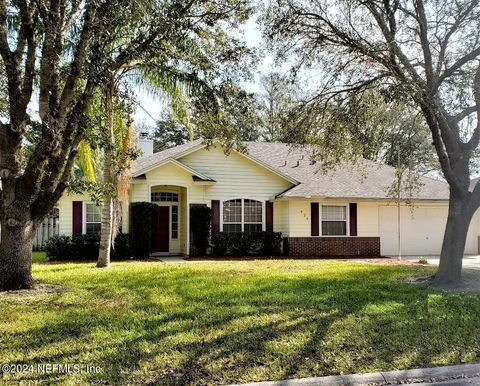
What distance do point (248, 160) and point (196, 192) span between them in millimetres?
2824

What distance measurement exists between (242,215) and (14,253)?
40.6 feet

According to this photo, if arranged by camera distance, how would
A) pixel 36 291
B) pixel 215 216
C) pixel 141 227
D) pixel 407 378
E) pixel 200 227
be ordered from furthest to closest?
pixel 215 216, pixel 200 227, pixel 141 227, pixel 36 291, pixel 407 378

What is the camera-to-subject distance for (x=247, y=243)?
2022cm

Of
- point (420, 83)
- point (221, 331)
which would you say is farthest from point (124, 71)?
point (221, 331)

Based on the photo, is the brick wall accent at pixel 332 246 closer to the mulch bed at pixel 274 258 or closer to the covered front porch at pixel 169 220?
the mulch bed at pixel 274 258

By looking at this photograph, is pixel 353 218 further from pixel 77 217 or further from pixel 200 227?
pixel 77 217

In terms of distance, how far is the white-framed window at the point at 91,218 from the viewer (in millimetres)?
19016

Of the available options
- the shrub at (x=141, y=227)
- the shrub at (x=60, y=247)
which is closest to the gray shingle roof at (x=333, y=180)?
the shrub at (x=141, y=227)

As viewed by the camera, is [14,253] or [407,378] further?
[14,253]

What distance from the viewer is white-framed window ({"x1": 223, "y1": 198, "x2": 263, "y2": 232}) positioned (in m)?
20.7

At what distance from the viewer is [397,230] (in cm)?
2208

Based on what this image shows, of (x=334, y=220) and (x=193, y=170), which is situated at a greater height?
→ (x=193, y=170)

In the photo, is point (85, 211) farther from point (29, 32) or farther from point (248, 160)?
point (29, 32)

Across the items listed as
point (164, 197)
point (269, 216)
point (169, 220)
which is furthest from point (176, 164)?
point (269, 216)
